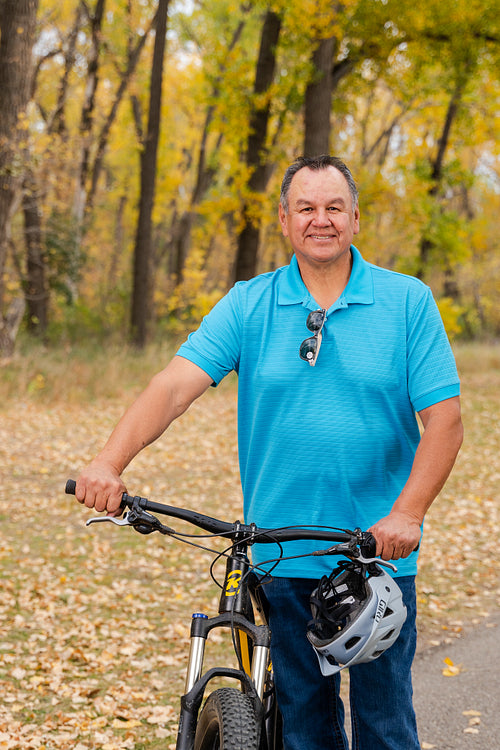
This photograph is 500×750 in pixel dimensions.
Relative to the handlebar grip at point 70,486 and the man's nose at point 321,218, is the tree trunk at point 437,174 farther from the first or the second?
the handlebar grip at point 70,486

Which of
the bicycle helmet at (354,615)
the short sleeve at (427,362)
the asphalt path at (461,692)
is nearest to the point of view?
the bicycle helmet at (354,615)

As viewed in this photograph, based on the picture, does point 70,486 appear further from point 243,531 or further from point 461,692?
point 461,692

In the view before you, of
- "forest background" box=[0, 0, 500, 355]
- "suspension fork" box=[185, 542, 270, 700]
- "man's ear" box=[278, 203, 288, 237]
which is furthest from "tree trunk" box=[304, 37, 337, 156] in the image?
"suspension fork" box=[185, 542, 270, 700]

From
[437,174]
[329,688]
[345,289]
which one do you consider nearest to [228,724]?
[329,688]

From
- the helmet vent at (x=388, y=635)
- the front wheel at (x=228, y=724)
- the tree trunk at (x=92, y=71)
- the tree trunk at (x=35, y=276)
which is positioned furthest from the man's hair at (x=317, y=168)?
the tree trunk at (x=92, y=71)

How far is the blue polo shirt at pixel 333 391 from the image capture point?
7.84ft

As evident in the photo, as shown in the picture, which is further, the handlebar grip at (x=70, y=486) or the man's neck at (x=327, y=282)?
the man's neck at (x=327, y=282)

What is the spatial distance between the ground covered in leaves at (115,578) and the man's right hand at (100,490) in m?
2.46

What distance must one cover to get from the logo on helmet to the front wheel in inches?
15.1

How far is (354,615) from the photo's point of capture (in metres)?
2.08

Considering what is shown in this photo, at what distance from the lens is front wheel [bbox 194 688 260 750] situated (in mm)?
1938

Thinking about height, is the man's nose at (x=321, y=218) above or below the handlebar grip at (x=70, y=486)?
above

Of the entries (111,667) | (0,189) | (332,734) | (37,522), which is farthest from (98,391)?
(332,734)

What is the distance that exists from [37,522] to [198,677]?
21.3 feet
